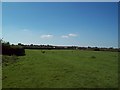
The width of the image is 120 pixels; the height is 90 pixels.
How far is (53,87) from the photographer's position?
14477 millimetres

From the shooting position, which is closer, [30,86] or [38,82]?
[30,86]

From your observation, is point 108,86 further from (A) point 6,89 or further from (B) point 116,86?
(A) point 6,89

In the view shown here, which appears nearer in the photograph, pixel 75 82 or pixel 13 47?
pixel 75 82

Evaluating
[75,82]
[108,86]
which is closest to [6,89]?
[75,82]

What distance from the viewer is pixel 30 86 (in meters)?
14.8

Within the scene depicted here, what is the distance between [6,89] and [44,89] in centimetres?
217

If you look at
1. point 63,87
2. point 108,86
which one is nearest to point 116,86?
point 108,86

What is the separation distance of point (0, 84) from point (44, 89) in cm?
326

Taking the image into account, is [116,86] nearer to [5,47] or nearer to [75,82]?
[75,82]

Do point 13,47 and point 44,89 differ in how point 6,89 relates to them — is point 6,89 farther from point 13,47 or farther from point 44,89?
point 13,47

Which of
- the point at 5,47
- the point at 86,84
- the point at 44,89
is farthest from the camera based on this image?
the point at 5,47

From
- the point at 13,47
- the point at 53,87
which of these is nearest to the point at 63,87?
the point at 53,87

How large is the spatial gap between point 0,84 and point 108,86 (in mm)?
6660

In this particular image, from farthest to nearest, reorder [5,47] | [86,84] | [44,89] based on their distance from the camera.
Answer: [5,47] < [86,84] < [44,89]
